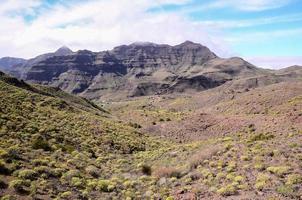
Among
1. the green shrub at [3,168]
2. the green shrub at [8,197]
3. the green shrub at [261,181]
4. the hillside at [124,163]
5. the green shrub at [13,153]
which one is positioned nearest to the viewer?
the green shrub at [8,197]

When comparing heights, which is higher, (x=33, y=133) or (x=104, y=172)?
(x=33, y=133)

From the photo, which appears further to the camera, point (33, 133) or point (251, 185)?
point (33, 133)

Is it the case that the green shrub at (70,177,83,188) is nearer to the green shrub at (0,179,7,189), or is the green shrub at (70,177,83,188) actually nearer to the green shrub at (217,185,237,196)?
the green shrub at (0,179,7,189)

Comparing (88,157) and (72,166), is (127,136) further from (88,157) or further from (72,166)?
(72,166)

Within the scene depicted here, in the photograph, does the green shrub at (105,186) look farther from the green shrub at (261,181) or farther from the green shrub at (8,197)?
the green shrub at (261,181)

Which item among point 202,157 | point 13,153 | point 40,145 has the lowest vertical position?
point 202,157

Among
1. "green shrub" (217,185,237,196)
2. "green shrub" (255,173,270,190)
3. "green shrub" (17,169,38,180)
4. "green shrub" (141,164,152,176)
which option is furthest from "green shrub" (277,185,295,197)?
"green shrub" (17,169,38,180)

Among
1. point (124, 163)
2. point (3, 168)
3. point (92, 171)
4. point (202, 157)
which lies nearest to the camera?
point (3, 168)

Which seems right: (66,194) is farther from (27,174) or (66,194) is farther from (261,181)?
(261,181)

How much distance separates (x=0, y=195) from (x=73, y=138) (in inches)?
902

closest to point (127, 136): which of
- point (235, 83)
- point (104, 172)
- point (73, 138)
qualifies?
point (73, 138)

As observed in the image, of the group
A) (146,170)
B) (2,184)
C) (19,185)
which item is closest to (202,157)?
(146,170)

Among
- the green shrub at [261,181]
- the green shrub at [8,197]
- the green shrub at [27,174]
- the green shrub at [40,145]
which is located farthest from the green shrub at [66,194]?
the green shrub at [40,145]

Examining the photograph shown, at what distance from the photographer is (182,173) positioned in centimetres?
2753
